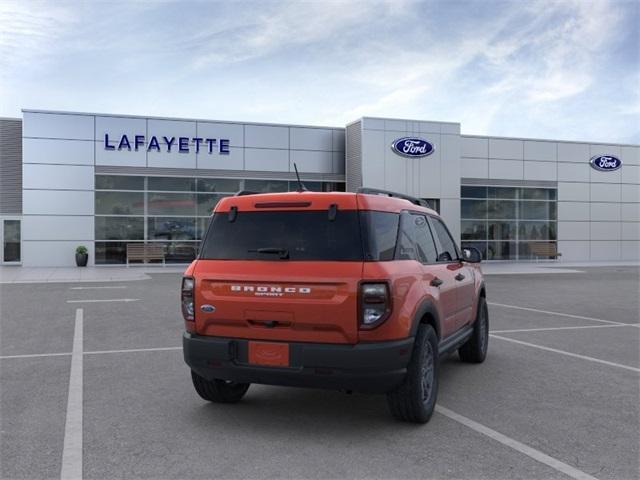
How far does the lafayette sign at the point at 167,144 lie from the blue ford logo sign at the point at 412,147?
24.9ft

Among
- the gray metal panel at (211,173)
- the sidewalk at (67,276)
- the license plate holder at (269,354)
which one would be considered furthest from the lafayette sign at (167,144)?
the license plate holder at (269,354)

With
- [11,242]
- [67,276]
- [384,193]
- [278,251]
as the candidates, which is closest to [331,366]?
[278,251]

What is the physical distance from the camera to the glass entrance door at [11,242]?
25.4 metres

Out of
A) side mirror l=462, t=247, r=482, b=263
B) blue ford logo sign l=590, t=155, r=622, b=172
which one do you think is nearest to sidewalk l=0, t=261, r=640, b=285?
blue ford logo sign l=590, t=155, r=622, b=172

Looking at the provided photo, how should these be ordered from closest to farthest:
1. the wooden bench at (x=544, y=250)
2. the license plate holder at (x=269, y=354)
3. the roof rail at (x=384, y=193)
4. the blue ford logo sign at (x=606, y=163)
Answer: the license plate holder at (x=269, y=354) < the roof rail at (x=384, y=193) < the wooden bench at (x=544, y=250) < the blue ford logo sign at (x=606, y=163)

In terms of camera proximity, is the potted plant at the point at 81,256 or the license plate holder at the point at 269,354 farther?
the potted plant at the point at 81,256

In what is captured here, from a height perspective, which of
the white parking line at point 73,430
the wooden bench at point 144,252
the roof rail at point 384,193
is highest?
the roof rail at point 384,193

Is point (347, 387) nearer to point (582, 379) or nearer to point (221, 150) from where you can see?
point (582, 379)

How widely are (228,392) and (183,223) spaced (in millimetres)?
21599

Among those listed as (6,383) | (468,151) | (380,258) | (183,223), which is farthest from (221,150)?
(380,258)

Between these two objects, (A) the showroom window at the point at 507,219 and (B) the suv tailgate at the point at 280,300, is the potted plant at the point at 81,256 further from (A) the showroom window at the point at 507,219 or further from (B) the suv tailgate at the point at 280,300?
(B) the suv tailgate at the point at 280,300

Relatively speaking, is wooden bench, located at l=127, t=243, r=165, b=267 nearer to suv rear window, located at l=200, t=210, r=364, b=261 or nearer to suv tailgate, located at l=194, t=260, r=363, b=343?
suv rear window, located at l=200, t=210, r=364, b=261

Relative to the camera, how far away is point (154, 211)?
2564cm

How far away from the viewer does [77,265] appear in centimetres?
2431
